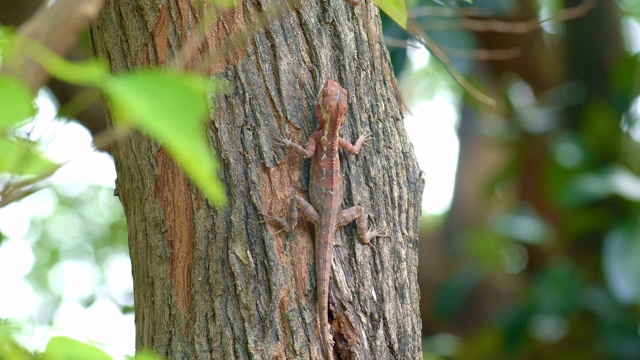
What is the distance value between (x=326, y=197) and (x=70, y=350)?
7.78ft

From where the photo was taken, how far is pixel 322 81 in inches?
131

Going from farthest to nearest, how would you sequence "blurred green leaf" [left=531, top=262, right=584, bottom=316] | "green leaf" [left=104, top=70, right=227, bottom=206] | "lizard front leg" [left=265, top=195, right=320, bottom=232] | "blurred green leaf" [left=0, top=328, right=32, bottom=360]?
1. "blurred green leaf" [left=531, top=262, right=584, bottom=316]
2. "lizard front leg" [left=265, top=195, right=320, bottom=232]
3. "blurred green leaf" [left=0, top=328, right=32, bottom=360]
4. "green leaf" [left=104, top=70, right=227, bottom=206]

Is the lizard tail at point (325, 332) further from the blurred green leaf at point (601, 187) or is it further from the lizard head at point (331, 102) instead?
the blurred green leaf at point (601, 187)

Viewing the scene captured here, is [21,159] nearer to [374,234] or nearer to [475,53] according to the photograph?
[374,234]

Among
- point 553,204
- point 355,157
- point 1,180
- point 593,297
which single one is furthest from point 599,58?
point 1,180

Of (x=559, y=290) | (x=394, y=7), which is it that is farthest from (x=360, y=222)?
(x=559, y=290)

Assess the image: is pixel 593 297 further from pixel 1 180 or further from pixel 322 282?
pixel 1 180

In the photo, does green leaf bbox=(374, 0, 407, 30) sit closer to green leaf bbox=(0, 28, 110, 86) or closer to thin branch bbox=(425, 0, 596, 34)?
thin branch bbox=(425, 0, 596, 34)

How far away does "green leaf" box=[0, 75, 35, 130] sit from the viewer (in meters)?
0.97

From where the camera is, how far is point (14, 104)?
3.20 ft

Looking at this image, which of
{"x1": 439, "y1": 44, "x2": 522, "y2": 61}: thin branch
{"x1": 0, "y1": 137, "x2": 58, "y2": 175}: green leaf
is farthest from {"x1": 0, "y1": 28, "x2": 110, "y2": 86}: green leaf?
{"x1": 439, "y1": 44, "x2": 522, "y2": 61}: thin branch

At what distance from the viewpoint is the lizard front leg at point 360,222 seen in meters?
3.28

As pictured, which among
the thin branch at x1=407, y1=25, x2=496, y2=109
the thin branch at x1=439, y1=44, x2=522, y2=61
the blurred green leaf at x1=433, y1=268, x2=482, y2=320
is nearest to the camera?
the thin branch at x1=407, y1=25, x2=496, y2=109

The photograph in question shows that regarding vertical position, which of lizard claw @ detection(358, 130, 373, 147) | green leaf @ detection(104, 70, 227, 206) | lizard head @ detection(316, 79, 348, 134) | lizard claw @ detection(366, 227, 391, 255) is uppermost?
lizard head @ detection(316, 79, 348, 134)
